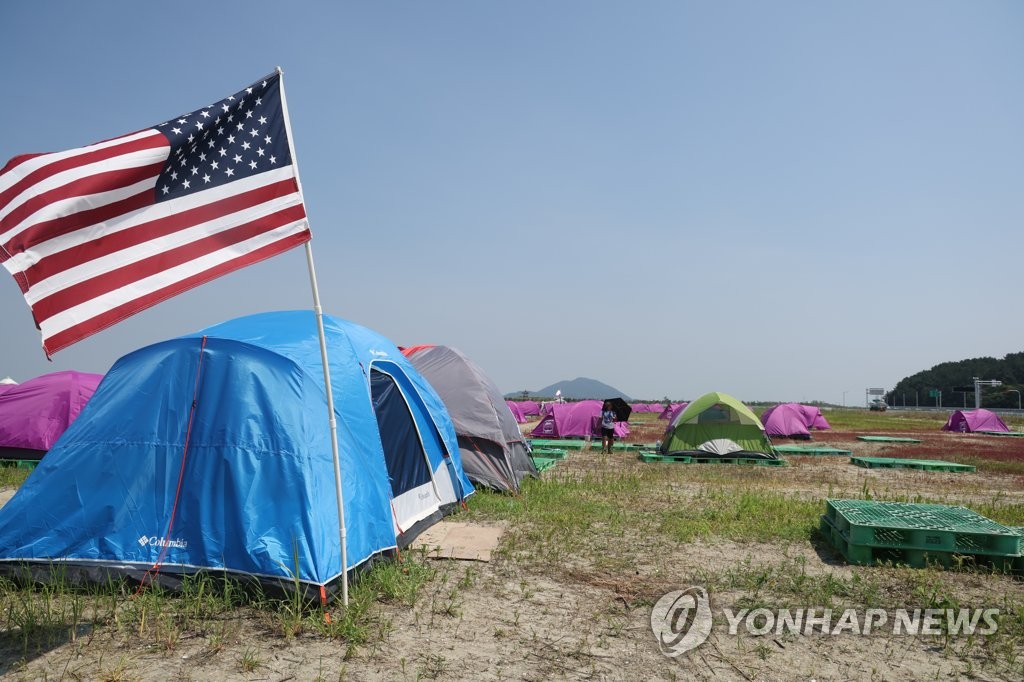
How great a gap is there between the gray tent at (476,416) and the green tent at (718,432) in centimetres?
739

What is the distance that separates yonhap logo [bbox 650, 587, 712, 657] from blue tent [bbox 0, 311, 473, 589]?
259cm

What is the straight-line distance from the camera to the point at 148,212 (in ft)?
14.1

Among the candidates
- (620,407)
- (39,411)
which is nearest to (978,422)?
(620,407)

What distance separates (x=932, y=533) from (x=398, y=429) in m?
6.29

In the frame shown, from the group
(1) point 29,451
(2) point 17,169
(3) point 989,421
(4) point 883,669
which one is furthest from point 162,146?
(3) point 989,421

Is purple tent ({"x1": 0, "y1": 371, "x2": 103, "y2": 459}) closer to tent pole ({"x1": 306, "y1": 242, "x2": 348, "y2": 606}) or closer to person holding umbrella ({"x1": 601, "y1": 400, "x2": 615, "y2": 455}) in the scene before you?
tent pole ({"x1": 306, "y1": 242, "x2": 348, "y2": 606})

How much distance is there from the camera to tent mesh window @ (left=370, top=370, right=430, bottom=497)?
8188mm

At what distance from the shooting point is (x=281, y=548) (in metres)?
5.11

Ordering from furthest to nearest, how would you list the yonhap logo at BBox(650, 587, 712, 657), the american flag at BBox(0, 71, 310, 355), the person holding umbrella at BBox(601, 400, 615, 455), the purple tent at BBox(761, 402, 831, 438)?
the purple tent at BBox(761, 402, 831, 438), the person holding umbrella at BBox(601, 400, 615, 455), the yonhap logo at BBox(650, 587, 712, 657), the american flag at BBox(0, 71, 310, 355)

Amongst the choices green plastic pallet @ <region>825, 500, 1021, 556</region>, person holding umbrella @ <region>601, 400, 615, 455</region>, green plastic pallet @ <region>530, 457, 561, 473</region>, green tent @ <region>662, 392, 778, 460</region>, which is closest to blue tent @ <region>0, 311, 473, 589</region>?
green plastic pallet @ <region>825, 500, 1021, 556</region>

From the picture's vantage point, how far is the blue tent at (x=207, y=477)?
205 inches

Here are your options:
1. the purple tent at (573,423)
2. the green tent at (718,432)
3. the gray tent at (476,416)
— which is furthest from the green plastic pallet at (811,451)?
the gray tent at (476,416)

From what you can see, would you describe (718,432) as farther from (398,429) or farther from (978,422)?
(978,422)

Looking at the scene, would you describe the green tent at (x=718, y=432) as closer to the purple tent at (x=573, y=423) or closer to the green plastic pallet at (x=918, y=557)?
the purple tent at (x=573, y=423)
